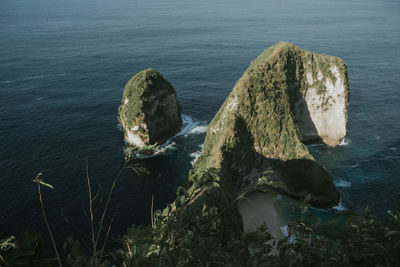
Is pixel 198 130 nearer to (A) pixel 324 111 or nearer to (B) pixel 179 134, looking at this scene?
(B) pixel 179 134

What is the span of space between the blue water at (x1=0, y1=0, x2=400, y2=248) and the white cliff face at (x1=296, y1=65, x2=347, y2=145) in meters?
2.97

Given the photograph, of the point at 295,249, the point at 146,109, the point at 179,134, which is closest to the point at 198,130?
the point at 179,134

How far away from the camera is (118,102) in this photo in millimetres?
65250

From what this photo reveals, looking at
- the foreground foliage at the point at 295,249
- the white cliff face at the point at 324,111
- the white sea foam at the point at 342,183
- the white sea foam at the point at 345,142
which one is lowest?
the white sea foam at the point at 342,183

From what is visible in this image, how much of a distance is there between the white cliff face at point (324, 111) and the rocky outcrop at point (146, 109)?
84.3 ft

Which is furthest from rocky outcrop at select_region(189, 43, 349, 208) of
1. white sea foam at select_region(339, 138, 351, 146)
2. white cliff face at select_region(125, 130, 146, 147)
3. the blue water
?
white cliff face at select_region(125, 130, 146, 147)

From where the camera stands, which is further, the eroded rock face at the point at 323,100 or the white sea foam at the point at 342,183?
the eroded rock face at the point at 323,100

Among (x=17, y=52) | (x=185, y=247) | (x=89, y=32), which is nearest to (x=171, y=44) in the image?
(x=89, y=32)

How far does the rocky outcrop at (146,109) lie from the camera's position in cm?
4719

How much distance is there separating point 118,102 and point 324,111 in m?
48.0

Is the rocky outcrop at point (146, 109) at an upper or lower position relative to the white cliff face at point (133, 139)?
upper

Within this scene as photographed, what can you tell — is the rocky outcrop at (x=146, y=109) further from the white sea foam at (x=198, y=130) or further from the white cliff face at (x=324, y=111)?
the white cliff face at (x=324, y=111)

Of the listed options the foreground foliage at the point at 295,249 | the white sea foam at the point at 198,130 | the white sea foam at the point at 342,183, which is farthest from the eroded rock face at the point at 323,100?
the foreground foliage at the point at 295,249

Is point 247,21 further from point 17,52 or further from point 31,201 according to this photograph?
point 31,201
